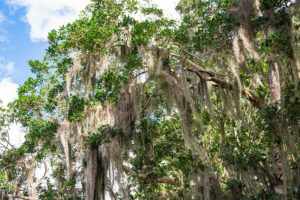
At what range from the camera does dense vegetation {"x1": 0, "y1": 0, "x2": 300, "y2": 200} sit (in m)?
5.07

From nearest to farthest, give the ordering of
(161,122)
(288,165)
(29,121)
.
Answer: (288,165) < (29,121) < (161,122)

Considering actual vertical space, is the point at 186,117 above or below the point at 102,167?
above

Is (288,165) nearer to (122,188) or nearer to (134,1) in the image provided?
(122,188)

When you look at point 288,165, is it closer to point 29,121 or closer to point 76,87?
point 76,87

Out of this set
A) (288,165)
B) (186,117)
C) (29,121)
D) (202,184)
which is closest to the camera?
(288,165)

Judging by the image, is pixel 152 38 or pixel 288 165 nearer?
pixel 288 165

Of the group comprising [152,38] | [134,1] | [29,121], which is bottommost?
[29,121]

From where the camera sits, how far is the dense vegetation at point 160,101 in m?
5.07

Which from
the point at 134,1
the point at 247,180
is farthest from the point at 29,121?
the point at 247,180

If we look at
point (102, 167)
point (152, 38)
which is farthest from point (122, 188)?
point (152, 38)

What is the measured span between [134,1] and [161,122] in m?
3.86

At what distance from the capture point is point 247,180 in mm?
5406

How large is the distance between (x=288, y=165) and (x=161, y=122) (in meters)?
4.41

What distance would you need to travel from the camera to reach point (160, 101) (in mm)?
7043
